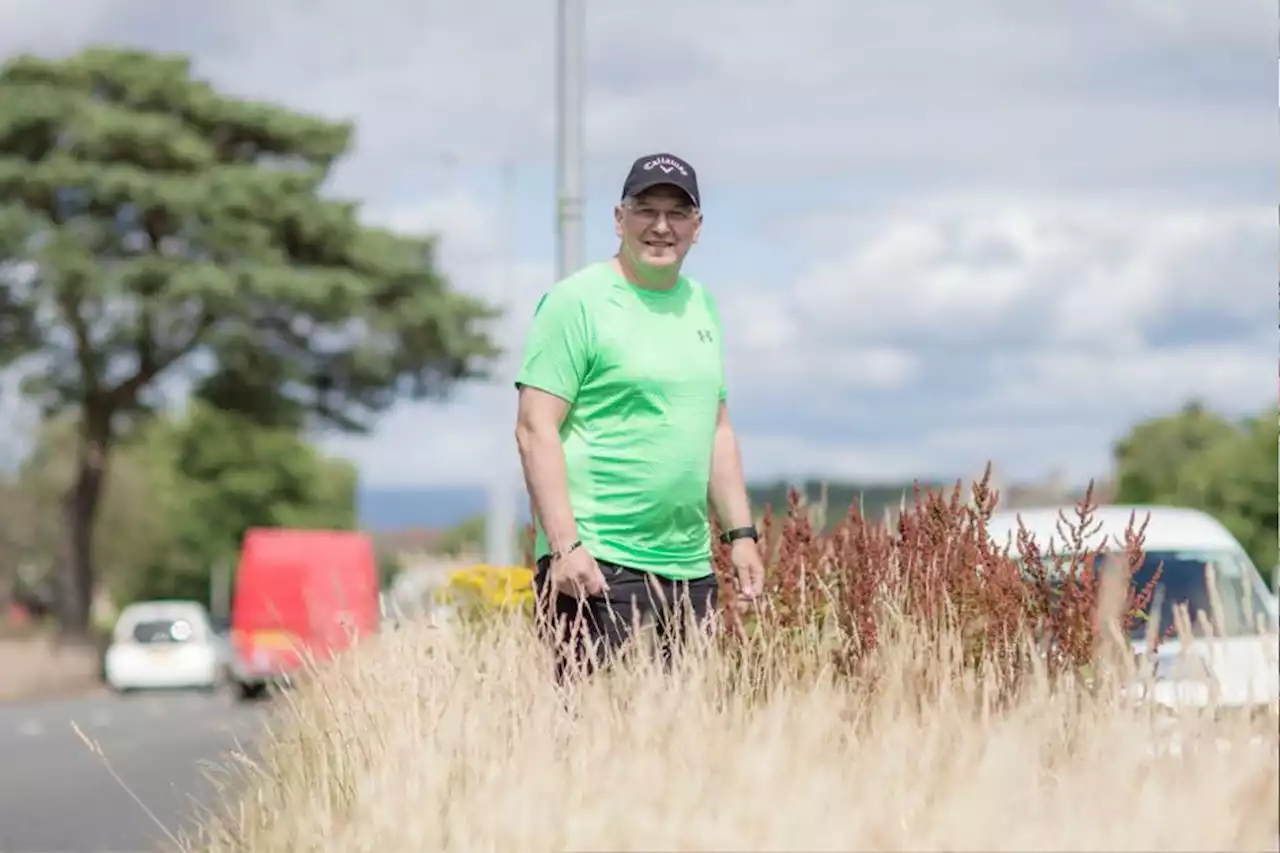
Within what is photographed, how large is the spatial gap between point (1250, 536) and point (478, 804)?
136 feet

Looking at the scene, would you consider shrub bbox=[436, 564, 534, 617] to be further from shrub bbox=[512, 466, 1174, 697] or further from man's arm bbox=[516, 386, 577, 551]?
man's arm bbox=[516, 386, 577, 551]

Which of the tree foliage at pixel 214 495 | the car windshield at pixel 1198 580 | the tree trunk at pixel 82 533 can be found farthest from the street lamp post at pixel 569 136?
the tree foliage at pixel 214 495

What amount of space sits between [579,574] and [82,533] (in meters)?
37.0

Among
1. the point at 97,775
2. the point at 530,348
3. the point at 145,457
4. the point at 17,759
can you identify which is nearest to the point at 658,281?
the point at 530,348

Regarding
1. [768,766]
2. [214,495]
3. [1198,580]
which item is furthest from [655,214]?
[214,495]

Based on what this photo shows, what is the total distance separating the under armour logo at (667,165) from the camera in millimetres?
7168

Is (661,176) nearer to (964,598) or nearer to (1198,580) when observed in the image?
(964,598)

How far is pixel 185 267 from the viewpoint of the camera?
38656 mm

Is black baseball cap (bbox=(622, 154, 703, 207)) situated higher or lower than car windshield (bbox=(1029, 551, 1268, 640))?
higher

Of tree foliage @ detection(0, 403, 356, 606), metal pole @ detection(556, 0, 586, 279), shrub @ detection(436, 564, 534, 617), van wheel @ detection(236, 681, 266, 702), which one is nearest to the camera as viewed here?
shrub @ detection(436, 564, 534, 617)

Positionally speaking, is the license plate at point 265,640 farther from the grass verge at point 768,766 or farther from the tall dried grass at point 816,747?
the grass verge at point 768,766

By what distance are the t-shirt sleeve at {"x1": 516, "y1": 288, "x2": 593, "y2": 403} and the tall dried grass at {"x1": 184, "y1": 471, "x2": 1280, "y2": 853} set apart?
757 millimetres

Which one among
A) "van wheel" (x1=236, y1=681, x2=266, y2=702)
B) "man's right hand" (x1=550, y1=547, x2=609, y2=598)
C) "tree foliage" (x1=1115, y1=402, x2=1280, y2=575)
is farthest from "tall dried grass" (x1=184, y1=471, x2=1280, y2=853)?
"tree foliage" (x1=1115, y1=402, x2=1280, y2=575)

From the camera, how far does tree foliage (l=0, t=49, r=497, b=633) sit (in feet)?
126
